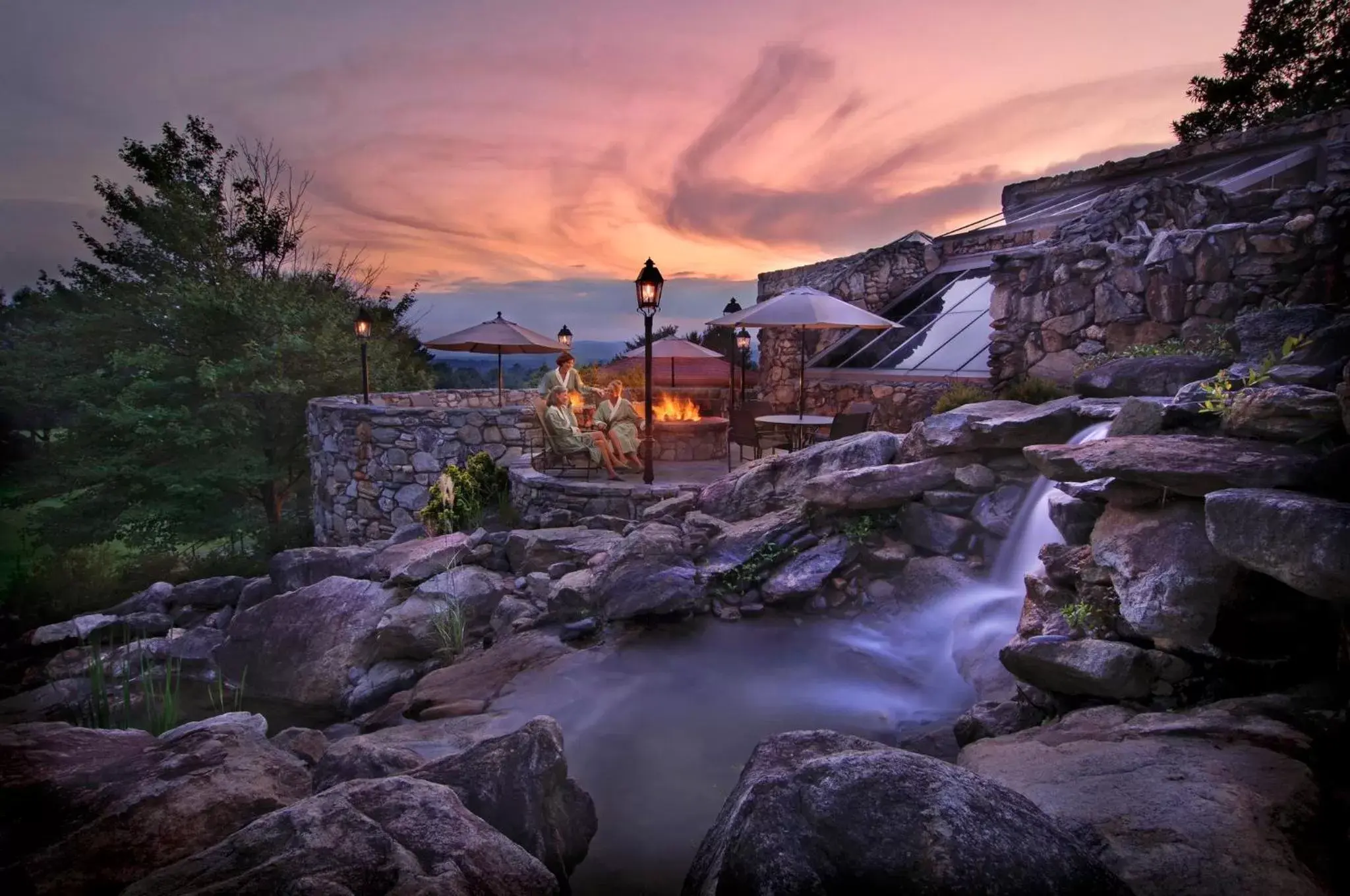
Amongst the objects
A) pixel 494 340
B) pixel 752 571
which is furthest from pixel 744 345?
pixel 752 571

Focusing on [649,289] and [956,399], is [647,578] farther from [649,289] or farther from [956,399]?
[956,399]

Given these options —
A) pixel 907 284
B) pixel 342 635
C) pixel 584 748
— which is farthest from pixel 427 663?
pixel 907 284

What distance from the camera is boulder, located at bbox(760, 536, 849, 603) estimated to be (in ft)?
22.5

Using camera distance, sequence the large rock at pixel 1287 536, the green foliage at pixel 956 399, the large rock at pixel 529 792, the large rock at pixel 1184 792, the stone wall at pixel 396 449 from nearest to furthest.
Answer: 1. the large rock at pixel 1184 792
2. the large rock at pixel 1287 536
3. the large rock at pixel 529 792
4. the green foliage at pixel 956 399
5. the stone wall at pixel 396 449

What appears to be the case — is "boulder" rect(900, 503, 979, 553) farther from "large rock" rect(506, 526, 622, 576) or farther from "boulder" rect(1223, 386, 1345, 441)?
"large rock" rect(506, 526, 622, 576)

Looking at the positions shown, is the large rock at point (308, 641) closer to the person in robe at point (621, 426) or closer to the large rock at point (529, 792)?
the large rock at point (529, 792)

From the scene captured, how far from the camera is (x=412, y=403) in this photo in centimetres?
1706

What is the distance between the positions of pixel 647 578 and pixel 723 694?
172cm

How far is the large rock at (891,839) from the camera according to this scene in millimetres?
2062

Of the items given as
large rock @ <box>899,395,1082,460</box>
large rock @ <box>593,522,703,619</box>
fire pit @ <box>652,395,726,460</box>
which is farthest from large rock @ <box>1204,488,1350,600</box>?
fire pit @ <box>652,395,726,460</box>

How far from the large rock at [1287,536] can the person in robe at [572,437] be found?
26.6 ft

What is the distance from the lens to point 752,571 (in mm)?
7176

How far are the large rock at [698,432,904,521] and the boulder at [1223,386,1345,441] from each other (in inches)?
144

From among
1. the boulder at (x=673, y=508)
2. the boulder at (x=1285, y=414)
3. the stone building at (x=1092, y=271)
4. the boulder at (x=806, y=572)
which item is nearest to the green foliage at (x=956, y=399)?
the stone building at (x=1092, y=271)
